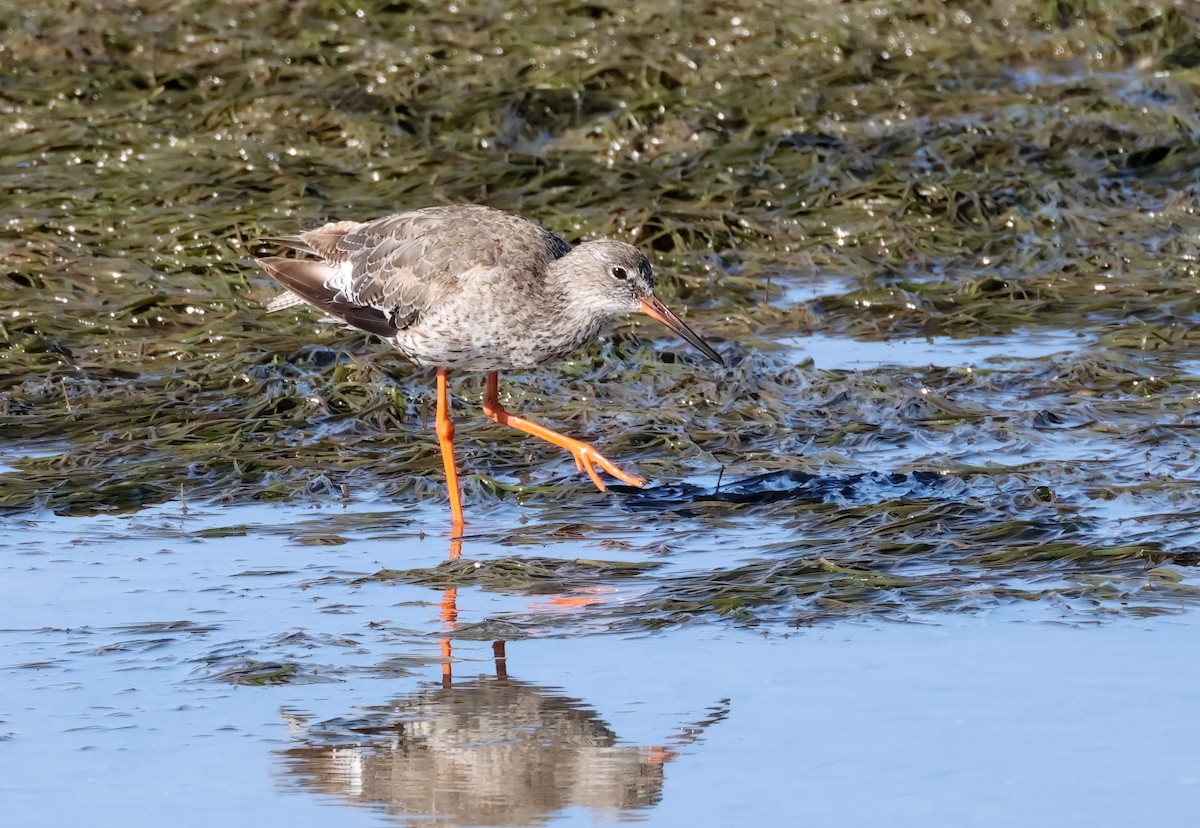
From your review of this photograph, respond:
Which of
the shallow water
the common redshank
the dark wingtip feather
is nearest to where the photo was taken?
the shallow water

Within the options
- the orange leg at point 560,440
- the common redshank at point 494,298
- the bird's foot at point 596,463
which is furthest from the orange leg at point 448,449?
the bird's foot at point 596,463

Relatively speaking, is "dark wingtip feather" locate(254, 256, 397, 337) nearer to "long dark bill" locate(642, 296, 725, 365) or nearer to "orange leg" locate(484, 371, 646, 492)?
"orange leg" locate(484, 371, 646, 492)

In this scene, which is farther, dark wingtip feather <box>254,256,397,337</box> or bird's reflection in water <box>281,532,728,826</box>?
dark wingtip feather <box>254,256,397,337</box>

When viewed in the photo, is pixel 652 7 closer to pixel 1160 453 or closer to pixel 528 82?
pixel 528 82

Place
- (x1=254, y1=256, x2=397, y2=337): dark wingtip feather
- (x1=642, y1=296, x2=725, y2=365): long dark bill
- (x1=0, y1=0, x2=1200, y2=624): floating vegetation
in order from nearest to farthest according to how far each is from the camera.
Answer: (x1=0, y1=0, x2=1200, y2=624): floating vegetation
(x1=642, y1=296, x2=725, y2=365): long dark bill
(x1=254, y1=256, x2=397, y2=337): dark wingtip feather

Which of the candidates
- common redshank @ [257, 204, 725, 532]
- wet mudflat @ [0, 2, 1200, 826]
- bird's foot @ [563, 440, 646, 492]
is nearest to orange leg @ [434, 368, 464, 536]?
common redshank @ [257, 204, 725, 532]

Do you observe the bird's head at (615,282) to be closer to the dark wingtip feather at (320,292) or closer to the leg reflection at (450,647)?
the dark wingtip feather at (320,292)

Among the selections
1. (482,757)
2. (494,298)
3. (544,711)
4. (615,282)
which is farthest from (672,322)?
(482,757)

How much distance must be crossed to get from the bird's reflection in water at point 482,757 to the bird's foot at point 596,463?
7.41 feet

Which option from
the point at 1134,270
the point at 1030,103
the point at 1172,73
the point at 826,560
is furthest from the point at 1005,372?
the point at 1172,73

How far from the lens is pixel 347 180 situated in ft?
37.6

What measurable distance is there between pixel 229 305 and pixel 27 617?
12.6 ft

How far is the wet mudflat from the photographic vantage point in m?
5.24

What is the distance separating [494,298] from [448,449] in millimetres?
656
